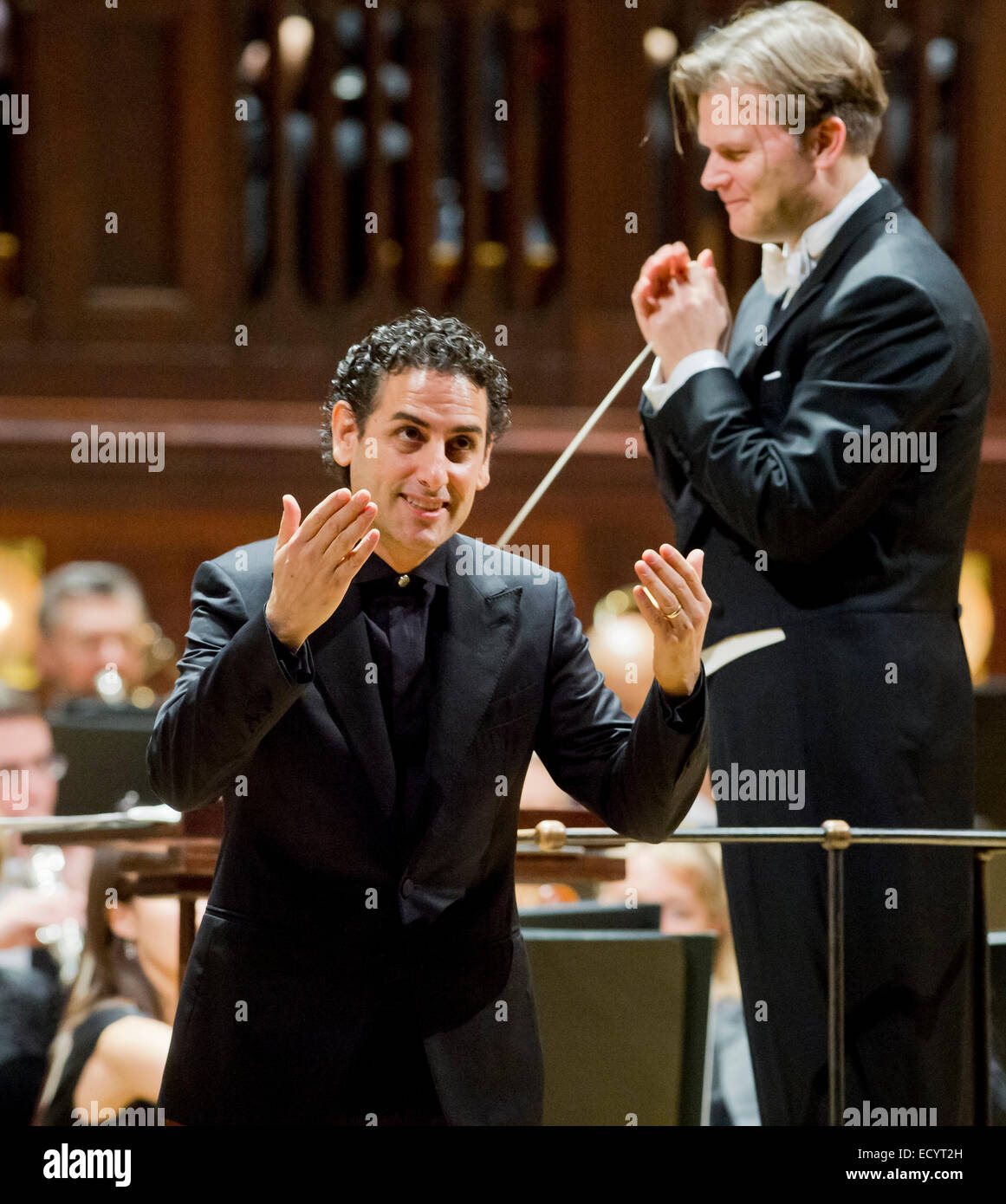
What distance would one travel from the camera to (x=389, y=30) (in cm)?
640

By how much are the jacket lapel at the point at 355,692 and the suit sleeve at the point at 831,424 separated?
610 millimetres

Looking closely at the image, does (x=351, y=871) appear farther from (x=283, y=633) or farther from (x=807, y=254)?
(x=807, y=254)

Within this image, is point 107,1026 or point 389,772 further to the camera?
point 107,1026

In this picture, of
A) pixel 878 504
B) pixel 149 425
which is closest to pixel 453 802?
pixel 878 504

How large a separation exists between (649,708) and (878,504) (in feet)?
1.98

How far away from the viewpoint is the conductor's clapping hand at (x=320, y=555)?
1.70 meters

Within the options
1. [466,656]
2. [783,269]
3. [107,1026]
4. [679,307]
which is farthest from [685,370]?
[107,1026]

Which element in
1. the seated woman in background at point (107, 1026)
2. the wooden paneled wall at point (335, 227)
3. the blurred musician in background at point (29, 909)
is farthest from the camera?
the wooden paneled wall at point (335, 227)

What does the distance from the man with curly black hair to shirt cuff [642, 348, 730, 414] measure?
1.44 feet

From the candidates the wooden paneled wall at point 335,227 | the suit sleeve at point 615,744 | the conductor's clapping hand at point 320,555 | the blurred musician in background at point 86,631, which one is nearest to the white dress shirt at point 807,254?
the suit sleeve at point 615,744

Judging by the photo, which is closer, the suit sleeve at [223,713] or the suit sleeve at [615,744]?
the suit sleeve at [223,713]

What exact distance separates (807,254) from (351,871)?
3.90 feet

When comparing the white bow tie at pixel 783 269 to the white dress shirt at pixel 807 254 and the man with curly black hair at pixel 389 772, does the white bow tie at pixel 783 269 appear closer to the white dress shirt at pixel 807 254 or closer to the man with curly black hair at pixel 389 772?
the white dress shirt at pixel 807 254

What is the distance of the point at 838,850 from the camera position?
2.17 m
